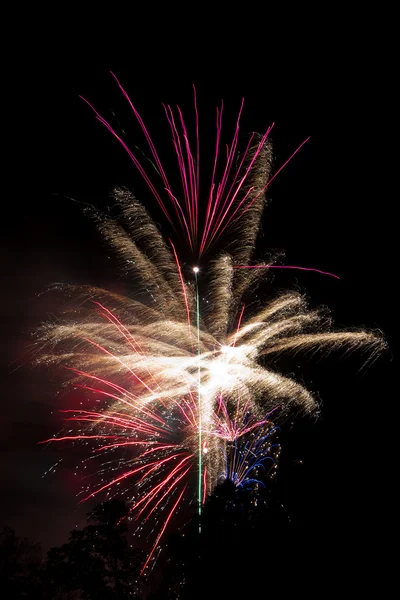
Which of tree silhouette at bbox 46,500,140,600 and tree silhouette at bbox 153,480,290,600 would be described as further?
tree silhouette at bbox 46,500,140,600

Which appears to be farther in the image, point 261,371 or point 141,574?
point 141,574

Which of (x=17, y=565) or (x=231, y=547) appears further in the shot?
(x=17, y=565)

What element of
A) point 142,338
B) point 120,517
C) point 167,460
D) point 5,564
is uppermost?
point 142,338

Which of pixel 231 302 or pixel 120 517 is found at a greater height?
pixel 231 302

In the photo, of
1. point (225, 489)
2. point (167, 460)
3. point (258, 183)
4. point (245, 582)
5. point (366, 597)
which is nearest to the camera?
point (366, 597)

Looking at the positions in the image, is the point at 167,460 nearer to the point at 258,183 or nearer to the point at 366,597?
the point at 366,597

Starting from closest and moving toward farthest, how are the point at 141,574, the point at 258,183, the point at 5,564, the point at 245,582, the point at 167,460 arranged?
the point at 245,582 < the point at 258,183 < the point at 167,460 < the point at 141,574 < the point at 5,564

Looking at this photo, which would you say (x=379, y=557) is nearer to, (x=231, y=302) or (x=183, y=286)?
(x=231, y=302)

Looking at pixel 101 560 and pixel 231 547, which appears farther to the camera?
pixel 101 560

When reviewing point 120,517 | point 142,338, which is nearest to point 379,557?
point 142,338

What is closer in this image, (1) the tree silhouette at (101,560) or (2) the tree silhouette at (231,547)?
(2) the tree silhouette at (231,547)
